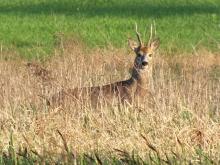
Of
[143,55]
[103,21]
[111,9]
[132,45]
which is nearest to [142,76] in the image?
[143,55]

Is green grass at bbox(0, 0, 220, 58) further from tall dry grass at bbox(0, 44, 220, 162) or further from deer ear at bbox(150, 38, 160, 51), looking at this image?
deer ear at bbox(150, 38, 160, 51)

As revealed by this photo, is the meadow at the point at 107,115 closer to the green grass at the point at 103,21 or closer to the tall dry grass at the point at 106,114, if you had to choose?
the tall dry grass at the point at 106,114

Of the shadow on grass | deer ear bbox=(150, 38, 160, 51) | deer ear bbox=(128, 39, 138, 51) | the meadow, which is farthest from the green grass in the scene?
deer ear bbox=(150, 38, 160, 51)

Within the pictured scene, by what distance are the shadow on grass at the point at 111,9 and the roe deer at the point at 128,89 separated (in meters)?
20.4

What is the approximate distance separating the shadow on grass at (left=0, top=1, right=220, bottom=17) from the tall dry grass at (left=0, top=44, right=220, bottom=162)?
1922 cm

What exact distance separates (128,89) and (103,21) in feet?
63.5

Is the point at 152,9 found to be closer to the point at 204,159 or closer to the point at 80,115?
the point at 80,115

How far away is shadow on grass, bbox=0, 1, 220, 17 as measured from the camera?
1355 inches

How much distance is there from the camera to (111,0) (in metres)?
39.8

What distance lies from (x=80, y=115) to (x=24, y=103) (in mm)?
1550

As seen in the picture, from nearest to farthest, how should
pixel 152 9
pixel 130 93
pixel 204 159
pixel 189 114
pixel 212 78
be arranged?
pixel 204 159 → pixel 189 114 → pixel 130 93 → pixel 212 78 → pixel 152 9

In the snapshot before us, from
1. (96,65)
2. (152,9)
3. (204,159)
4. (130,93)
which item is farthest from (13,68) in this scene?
(152,9)

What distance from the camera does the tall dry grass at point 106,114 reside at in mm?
7875

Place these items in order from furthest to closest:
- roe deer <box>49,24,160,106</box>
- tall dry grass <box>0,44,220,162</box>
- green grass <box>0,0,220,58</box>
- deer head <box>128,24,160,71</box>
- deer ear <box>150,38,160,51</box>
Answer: green grass <box>0,0,220,58</box>, deer ear <box>150,38,160,51</box>, deer head <box>128,24,160,71</box>, roe deer <box>49,24,160,106</box>, tall dry grass <box>0,44,220,162</box>
